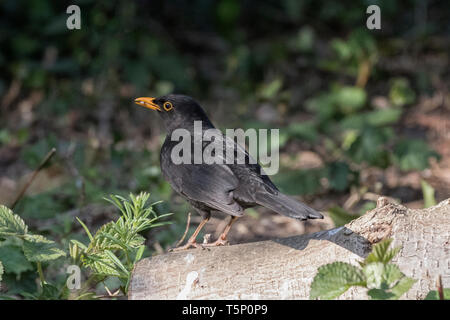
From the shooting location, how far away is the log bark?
3014 millimetres

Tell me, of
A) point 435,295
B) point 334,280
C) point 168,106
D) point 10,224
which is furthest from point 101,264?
point 435,295

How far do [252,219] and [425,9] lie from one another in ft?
17.0

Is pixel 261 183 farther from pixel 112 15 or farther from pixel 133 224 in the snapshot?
pixel 112 15

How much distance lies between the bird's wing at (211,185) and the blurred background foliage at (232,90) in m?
1.74

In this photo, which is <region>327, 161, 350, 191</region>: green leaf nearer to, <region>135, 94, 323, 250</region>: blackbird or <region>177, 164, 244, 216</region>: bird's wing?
<region>135, 94, 323, 250</region>: blackbird

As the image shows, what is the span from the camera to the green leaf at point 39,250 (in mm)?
3236

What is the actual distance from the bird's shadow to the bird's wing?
1.14 ft

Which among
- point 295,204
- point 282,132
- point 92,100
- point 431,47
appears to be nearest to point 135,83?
point 92,100

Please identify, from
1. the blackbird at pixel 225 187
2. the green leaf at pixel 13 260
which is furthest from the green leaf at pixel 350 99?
the green leaf at pixel 13 260

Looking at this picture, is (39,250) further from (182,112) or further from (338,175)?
(338,175)

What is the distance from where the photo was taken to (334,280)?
9.25 feet

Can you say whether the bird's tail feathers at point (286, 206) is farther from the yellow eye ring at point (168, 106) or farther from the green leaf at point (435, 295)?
the yellow eye ring at point (168, 106)

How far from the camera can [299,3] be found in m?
8.78
